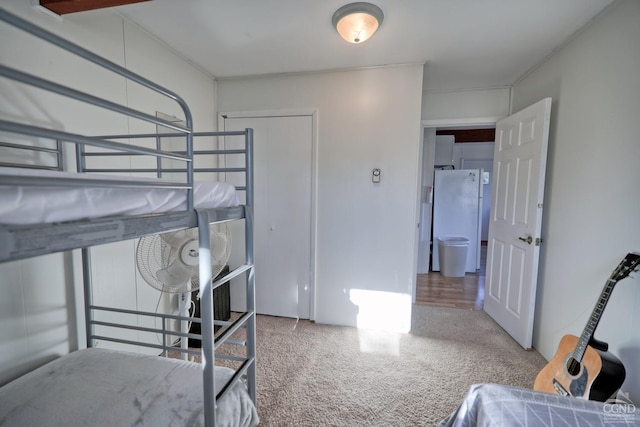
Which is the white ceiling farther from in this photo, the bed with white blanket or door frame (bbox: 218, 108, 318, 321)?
the bed with white blanket

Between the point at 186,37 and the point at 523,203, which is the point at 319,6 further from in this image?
the point at 523,203

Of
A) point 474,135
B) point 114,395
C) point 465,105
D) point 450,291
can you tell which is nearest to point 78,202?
point 114,395

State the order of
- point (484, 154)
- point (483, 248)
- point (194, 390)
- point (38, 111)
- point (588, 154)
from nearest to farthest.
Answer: point (194, 390), point (38, 111), point (588, 154), point (484, 154), point (483, 248)

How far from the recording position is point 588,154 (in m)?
1.75

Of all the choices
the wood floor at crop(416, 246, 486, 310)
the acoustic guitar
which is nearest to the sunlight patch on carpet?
the wood floor at crop(416, 246, 486, 310)

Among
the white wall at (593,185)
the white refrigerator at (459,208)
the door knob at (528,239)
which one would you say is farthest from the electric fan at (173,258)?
the white refrigerator at (459,208)

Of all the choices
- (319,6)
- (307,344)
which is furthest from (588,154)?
(307,344)

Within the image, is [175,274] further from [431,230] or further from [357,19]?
[431,230]

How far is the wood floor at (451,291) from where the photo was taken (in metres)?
3.16

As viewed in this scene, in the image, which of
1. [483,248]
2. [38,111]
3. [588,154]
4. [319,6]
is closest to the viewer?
[38,111]

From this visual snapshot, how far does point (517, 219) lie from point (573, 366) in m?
1.26

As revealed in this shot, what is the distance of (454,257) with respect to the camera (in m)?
4.04

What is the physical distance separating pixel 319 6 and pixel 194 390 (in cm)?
218

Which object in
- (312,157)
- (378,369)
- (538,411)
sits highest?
(312,157)
